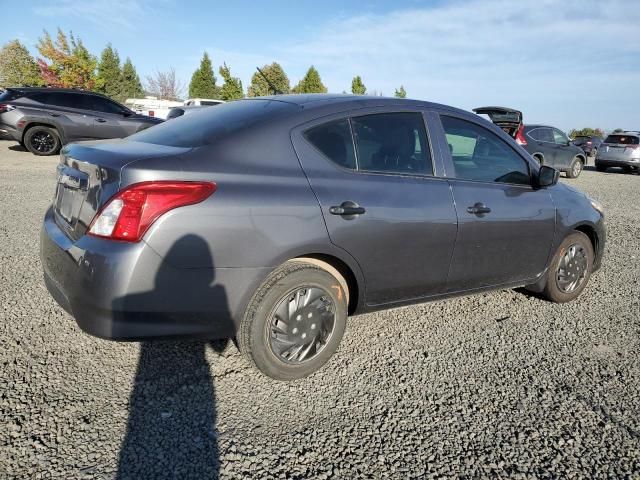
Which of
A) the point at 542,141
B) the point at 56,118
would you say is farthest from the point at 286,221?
the point at 542,141

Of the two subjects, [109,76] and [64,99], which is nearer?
[64,99]

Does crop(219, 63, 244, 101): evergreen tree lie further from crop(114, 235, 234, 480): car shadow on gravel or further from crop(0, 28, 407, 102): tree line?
crop(114, 235, 234, 480): car shadow on gravel

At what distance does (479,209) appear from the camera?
3111 mm

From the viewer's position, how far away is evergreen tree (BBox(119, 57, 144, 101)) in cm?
4609

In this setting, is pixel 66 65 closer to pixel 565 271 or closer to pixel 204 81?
pixel 204 81

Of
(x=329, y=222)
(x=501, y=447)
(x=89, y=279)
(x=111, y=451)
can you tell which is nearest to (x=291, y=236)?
(x=329, y=222)

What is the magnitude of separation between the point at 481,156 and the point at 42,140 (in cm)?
1129

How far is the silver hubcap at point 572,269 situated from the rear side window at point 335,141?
2287mm

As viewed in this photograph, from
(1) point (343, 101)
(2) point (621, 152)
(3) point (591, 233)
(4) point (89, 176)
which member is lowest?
(3) point (591, 233)

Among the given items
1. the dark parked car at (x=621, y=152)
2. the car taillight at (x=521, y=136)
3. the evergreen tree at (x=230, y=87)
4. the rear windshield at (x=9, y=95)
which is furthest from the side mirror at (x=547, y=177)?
the evergreen tree at (x=230, y=87)

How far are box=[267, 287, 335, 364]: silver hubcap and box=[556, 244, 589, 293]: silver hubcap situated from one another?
7.64 feet

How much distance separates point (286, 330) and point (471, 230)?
1439 millimetres

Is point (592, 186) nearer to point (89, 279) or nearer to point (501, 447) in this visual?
point (501, 447)

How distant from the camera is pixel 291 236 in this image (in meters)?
2.36
